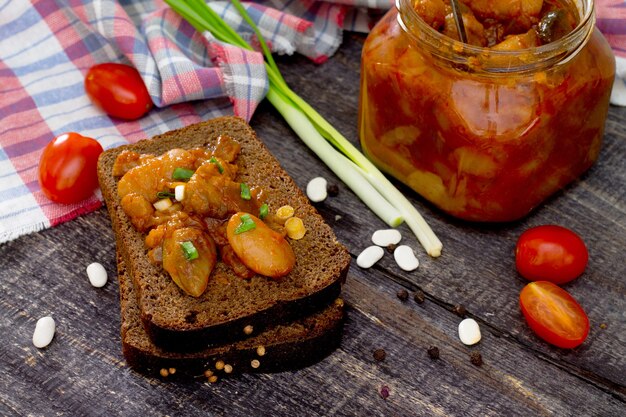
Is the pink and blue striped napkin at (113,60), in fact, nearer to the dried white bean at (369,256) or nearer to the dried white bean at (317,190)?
the dried white bean at (317,190)

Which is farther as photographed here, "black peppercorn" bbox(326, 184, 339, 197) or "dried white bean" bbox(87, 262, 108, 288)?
"black peppercorn" bbox(326, 184, 339, 197)

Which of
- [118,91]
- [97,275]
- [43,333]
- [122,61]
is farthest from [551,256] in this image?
[122,61]

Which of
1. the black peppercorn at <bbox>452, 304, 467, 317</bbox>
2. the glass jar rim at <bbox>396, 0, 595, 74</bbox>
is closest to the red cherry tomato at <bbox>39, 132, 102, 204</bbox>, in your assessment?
the glass jar rim at <bbox>396, 0, 595, 74</bbox>

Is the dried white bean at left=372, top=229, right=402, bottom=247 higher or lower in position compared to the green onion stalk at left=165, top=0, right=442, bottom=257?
lower

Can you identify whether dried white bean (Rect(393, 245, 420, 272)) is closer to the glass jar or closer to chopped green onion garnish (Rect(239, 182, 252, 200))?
the glass jar

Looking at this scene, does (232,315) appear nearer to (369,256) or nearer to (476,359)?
(369,256)

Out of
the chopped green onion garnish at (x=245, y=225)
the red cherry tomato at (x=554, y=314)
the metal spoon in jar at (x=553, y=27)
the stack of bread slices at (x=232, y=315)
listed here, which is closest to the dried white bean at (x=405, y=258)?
the stack of bread slices at (x=232, y=315)
